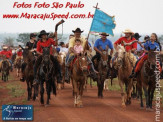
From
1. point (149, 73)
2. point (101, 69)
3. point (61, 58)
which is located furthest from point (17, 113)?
point (61, 58)

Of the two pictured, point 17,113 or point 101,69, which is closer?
point 17,113

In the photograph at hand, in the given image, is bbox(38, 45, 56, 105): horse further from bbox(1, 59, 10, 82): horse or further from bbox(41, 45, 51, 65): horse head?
bbox(1, 59, 10, 82): horse

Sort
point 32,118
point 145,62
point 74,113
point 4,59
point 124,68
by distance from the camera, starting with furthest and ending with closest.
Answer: point 4,59 < point 124,68 < point 145,62 < point 74,113 < point 32,118

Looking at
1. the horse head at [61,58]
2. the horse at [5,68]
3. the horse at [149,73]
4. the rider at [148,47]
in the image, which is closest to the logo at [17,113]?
the horse at [149,73]

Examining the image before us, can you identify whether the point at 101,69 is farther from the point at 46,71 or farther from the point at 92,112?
the point at 92,112

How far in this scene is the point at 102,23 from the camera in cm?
1930

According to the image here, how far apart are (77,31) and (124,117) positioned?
16.9 ft

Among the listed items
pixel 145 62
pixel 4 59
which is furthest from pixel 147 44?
pixel 4 59

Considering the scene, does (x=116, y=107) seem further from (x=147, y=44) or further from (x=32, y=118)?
(x=32, y=118)

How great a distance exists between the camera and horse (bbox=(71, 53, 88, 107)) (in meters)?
16.5

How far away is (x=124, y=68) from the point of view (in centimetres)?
1711

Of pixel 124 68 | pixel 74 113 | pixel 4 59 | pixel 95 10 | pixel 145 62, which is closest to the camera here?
pixel 74 113

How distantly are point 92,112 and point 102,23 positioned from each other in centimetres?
557

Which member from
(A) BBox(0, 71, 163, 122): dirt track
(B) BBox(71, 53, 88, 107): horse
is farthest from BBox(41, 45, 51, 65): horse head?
(A) BBox(0, 71, 163, 122): dirt track
